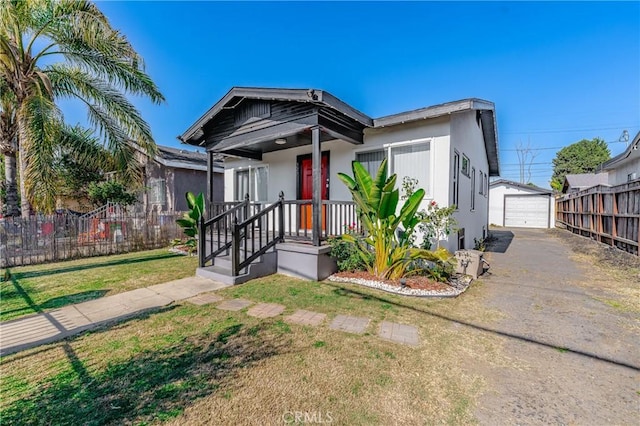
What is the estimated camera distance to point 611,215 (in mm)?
10234

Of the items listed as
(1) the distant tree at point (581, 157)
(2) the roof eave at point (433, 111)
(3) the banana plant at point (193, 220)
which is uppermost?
(1) the distant tree at point (581, 157)

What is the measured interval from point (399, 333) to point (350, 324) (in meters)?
0.64

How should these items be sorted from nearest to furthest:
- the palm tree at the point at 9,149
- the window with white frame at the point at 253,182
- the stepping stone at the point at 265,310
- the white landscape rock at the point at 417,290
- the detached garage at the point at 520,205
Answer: the stepping stone at the point at 265,310
the white landscape rock at the point at 417,290
the palm tree at the point at 9,149
the window with white frame at the point at 253,182
the detached garage at the point at 520,205

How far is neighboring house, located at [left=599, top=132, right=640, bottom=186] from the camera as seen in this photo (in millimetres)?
13477

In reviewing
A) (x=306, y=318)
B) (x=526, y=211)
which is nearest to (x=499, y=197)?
(x=526, y=211)

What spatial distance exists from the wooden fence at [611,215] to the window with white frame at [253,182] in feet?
38.1

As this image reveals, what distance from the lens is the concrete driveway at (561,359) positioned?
2.18m

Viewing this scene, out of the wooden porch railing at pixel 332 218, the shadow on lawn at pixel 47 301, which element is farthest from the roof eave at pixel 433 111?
the shadow on lawn at pixel 47 301

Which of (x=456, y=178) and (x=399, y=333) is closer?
(x=399, y=333)

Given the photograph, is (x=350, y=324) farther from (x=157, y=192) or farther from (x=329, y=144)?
(x=157, y=192)

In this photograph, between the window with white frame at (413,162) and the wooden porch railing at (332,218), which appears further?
the window with white frame at (413,162)

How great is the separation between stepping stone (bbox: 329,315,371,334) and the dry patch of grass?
12cm

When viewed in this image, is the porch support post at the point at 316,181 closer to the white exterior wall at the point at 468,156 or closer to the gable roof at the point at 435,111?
the gable roof at the point at 435,111

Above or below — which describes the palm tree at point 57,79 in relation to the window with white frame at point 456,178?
above
